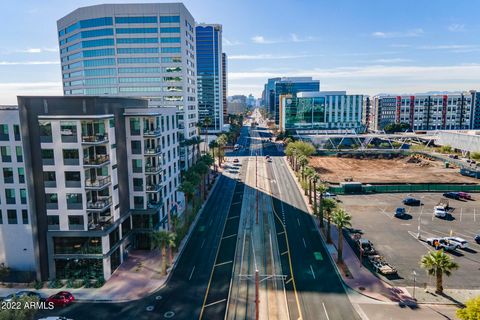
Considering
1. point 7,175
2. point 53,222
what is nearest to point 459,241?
point 53,222

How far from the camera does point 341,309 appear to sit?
39.7m

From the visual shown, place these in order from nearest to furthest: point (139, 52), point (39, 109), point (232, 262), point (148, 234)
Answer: point (39, 109) < point (232, 262) < point (148, 234) < point (139, 52)

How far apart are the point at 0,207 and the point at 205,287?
3273 cm

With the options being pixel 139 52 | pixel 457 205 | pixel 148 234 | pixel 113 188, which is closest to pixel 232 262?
pixel 148 234

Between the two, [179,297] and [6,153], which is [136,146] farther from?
[179,297]

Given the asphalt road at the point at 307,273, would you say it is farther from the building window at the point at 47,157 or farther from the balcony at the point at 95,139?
the building window at the point at 47,157

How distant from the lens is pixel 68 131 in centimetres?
4572

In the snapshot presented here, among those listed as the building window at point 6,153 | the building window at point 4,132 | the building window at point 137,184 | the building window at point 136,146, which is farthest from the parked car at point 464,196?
the building window at point 4,132

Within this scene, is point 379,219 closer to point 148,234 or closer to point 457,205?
point 457,205

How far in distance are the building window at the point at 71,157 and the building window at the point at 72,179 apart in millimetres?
1291

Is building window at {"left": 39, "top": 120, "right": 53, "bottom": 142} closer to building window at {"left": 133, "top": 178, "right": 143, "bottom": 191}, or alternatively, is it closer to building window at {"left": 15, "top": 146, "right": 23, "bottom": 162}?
building window at {"left": 15, "top": 146, "right": 23, "bottom": 162}

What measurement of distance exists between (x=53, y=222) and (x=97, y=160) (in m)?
11.0

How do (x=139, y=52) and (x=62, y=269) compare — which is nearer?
(x=62, y=269)

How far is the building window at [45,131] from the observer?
45500mm
